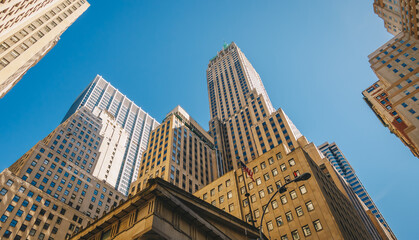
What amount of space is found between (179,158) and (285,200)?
52456 millimetres

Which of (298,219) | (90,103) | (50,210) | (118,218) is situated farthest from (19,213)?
(90,103)

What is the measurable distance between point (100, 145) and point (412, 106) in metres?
116

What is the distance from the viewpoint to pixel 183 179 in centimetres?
8569

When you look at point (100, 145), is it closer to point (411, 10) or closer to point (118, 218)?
point (118, 218)

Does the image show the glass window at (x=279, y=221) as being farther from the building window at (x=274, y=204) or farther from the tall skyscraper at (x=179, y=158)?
the tall skyscraper at (x=179, y=158)

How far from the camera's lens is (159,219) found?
808 inches

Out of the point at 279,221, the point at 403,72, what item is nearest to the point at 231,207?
the point at 279,221

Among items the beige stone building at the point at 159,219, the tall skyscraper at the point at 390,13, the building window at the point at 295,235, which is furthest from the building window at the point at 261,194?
the tall skyscraper at the point at 390,13

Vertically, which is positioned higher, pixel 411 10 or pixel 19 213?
pixel 411 10

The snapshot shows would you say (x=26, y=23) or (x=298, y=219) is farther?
(x=26, y=23)

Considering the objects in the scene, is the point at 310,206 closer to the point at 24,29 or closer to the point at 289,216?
the point at 289,216

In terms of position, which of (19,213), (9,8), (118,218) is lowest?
(118,218)

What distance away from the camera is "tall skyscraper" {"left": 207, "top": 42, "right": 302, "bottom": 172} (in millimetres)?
106438

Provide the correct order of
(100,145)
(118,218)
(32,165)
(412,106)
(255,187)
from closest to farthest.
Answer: (118,218)
(255,187)
(412,106)
(32,165)
(100,145)
